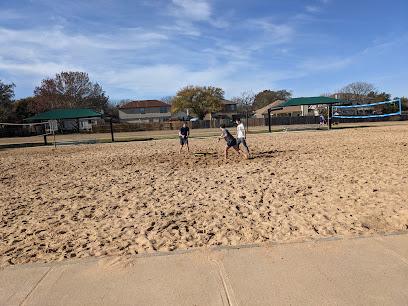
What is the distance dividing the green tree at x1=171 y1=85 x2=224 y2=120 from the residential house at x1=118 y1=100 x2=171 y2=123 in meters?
4.75

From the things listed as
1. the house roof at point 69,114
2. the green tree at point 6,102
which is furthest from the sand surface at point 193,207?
the green tree at point 6,102

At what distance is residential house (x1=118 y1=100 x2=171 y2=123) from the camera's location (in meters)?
67.8

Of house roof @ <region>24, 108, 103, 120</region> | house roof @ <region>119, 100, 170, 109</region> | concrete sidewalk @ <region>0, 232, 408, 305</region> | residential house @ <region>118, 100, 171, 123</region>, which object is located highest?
house roof @ <region>119, 100, 170, 109</region>

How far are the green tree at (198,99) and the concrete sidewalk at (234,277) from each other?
6178 centimetres

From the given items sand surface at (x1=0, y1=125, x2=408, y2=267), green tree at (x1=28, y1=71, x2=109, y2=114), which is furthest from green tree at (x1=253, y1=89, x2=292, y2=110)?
sand surface at (x1=0, y1=125, x2=408, y2=267)

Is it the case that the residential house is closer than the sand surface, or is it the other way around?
the sand surface

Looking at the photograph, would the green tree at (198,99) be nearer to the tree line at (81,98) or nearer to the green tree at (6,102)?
the tree line at (81,98)

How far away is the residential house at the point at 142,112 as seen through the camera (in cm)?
6781

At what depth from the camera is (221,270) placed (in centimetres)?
301

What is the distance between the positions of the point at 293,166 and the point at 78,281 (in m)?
7.59

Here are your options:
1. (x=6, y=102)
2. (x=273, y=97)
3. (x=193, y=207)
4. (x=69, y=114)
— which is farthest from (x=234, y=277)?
(x=273, y=97)

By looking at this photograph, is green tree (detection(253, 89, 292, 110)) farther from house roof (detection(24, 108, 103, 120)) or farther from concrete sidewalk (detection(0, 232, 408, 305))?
concrete sidewalk (detection(0, 232, 408, 305))

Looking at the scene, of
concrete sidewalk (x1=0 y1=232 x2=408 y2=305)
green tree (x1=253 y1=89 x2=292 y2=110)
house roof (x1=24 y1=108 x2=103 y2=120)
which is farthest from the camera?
green tree (x1=253 y1=89 x2=292 y2=110)

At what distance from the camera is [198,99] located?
→ 64.8 metres
